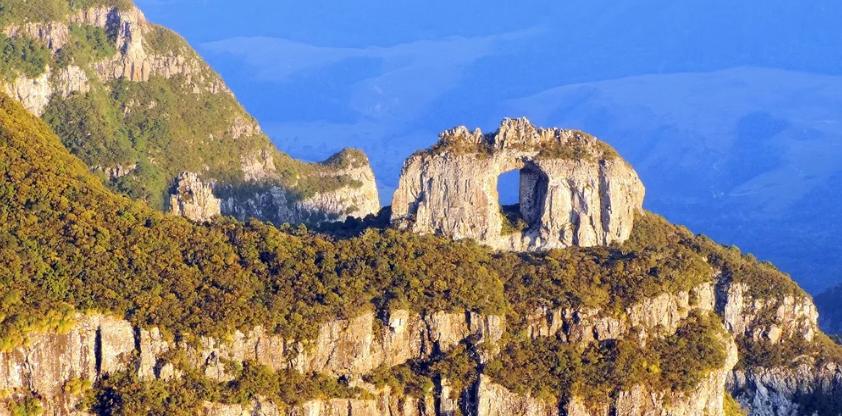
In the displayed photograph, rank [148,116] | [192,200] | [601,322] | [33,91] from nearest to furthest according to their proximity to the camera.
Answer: [601,322] → [192,200] → [33,91] → [148,116]

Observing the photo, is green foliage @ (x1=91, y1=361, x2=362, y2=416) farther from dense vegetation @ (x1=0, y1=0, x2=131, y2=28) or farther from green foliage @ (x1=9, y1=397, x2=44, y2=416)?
dense vegetation @ (x1=0, y1=0, x2=131, y2=28)

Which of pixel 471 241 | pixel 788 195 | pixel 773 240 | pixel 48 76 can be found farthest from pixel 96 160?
pixel 788 195

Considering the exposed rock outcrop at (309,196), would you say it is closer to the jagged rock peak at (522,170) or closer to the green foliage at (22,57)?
the green foliage at (22,57)

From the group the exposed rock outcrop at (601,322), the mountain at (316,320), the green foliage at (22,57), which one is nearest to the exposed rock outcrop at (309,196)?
the green foliage at (22,57)

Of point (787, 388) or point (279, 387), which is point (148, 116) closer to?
point (787, 388)

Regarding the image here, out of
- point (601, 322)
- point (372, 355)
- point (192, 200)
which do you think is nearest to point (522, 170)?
point (601, 322)

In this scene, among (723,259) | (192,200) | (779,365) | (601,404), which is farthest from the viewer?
(192,200)

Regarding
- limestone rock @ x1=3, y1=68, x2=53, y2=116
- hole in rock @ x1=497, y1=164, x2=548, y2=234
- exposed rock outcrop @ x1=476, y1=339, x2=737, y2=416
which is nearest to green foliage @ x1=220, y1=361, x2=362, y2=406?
exposed rock outcrop @ x1=476, y1=339, x2=737, y2=416

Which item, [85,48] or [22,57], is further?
[85,48]
